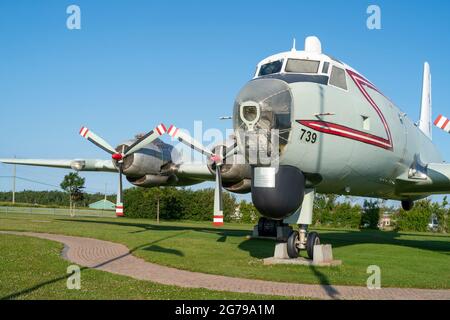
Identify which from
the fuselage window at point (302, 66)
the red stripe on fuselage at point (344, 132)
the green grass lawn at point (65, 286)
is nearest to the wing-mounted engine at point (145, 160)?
the green grass lawn at point (65, 286)

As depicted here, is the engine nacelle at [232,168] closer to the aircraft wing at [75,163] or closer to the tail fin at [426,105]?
the aircraft wing at [75,163]

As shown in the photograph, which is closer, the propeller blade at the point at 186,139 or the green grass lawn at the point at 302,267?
the green grass lawn at the point at 302,267

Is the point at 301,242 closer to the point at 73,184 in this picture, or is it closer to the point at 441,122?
the point at 441,122

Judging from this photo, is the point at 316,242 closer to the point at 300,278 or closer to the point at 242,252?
the point at 300,278

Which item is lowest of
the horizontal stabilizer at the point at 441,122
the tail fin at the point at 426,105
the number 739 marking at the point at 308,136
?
the number 739 marking at the point at 308,136

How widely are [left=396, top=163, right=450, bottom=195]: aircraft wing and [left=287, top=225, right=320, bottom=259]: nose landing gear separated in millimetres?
4706

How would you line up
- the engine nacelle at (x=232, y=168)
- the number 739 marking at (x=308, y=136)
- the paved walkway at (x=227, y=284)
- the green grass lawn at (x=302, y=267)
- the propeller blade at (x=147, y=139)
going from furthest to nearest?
the propeller blade at (x=147, y=139), the engine nacelle at (x=232, y=168), the green grass lawn at (x=302, y=267), the number 739 marking at (x=308, y=136), the paved walkway at (x=227, y=284)

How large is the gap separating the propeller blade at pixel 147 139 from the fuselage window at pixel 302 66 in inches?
410

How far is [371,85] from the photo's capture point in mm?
14578

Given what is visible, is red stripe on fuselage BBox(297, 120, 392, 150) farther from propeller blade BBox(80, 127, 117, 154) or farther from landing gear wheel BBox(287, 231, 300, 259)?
propeller blade BBox(80, 127, 117, 154)

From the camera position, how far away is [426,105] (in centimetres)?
2656

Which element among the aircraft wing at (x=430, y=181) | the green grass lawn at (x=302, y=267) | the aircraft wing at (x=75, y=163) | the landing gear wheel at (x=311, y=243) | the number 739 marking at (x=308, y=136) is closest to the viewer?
the number 739 marking at (x=308, y=136)

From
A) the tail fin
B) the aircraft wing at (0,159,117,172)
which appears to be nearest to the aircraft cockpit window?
the aircraft wing at (0,159,117,172)

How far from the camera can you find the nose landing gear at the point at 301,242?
43.2 feet
